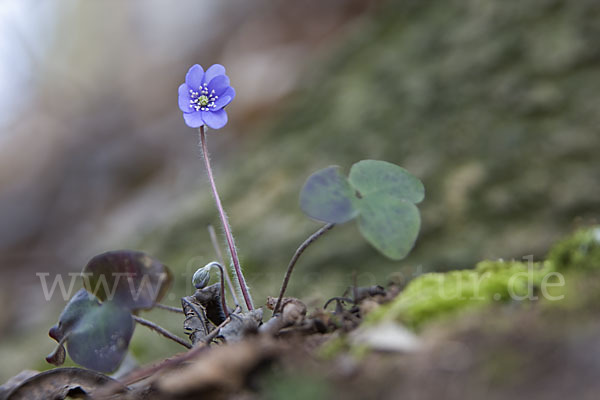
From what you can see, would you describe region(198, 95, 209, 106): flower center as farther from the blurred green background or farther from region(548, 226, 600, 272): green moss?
region(548, 226, 600, 272): green moss

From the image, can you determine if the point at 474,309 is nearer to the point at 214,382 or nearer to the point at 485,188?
the point at 214,382

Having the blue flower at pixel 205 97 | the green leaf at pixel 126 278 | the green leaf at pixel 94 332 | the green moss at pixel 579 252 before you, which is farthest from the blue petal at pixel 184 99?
the green moss at pixel 579 252

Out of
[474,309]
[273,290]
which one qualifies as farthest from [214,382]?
Answer: [273,290]

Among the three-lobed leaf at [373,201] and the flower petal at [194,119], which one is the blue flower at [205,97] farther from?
the three-lobed leaf at [373,201]

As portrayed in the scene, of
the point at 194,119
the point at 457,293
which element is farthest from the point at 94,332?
the point at 457,293

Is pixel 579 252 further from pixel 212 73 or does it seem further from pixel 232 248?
pixel 212 73

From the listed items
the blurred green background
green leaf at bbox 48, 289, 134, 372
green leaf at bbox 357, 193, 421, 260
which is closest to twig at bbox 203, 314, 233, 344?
green leaf at bbox 48, 289, 134, 372
